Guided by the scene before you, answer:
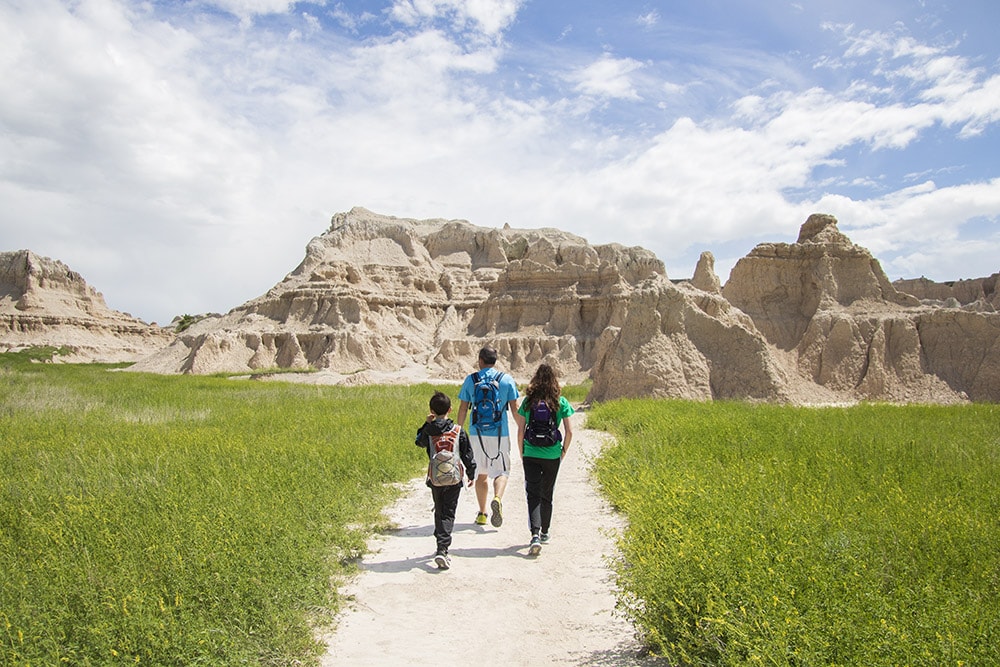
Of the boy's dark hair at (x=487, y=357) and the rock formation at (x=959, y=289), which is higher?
the rock formation at (x=959, y=289)

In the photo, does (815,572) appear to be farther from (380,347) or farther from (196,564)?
(380,347)

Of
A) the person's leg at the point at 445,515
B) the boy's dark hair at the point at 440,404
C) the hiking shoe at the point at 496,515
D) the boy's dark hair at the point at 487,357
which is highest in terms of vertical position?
the boy's dark hair at the point at 487,357

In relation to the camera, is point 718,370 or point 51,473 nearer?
point 51,473

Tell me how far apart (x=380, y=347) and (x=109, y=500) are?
165ft

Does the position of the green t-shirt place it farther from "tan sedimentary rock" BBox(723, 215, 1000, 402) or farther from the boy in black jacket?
"tan sedimentary rock" BBox(723, 215, 1000, 402)

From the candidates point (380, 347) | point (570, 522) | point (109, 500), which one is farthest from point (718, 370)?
point (380, 347)

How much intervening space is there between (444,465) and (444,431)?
39cm

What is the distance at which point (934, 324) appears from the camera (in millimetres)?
27859

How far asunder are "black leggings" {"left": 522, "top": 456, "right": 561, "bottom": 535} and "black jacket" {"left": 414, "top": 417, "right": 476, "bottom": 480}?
1.90 feet

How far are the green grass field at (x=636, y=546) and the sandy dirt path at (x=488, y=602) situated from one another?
275mm

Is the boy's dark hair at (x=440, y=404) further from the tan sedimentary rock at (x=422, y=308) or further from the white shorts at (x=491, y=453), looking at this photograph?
the tan sedimentary rock at (x=422, y=308)

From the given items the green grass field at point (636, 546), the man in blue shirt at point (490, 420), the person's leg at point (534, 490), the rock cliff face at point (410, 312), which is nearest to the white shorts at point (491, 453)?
the man in blue shirt at point (490, 420)

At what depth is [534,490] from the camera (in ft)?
22.3

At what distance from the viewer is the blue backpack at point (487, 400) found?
7285 millimetres
